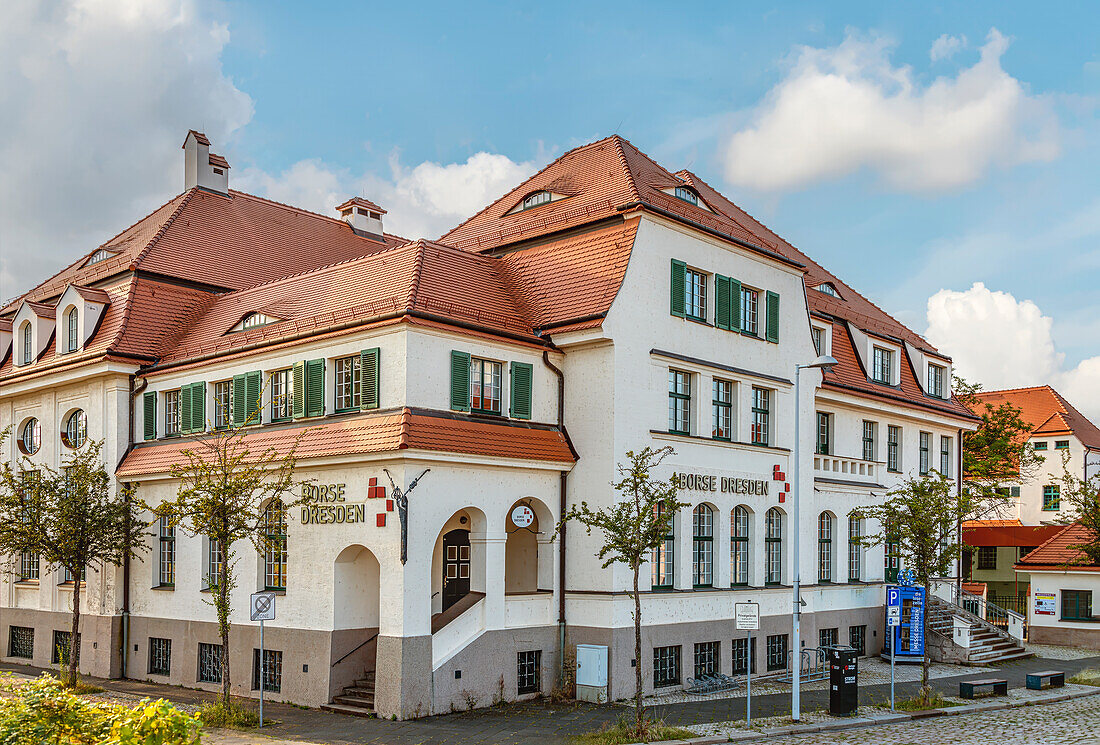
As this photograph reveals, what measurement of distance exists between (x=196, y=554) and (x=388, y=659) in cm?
794

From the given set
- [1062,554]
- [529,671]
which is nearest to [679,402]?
[529,671]

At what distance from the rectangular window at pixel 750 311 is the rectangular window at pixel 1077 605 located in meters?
17.7

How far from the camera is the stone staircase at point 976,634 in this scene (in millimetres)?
32656

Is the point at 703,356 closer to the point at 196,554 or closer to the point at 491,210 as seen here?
the point at 491,210

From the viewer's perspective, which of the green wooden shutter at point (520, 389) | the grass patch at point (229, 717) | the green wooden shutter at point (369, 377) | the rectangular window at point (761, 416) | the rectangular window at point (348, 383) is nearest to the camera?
the grass patch at point (229, 717)

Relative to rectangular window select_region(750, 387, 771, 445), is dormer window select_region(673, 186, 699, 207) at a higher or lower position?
higher

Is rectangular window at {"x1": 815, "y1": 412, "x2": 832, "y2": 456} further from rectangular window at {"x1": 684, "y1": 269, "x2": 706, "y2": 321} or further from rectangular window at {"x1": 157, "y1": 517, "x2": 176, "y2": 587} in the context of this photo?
rectangular window at {"x1": 157, "y1": 517, "x2": 176, "y2": 587}

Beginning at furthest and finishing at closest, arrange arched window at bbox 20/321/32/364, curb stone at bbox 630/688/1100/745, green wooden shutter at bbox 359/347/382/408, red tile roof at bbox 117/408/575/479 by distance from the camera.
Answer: arched window at bbox 20/321/32/364
green wooden shutter at bbox 359/347/382/408
red tile roof at bbox 117/408/575/479
curb stone at bbox 630/688/1100/745

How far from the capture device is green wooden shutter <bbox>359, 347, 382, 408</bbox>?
73.0 ft

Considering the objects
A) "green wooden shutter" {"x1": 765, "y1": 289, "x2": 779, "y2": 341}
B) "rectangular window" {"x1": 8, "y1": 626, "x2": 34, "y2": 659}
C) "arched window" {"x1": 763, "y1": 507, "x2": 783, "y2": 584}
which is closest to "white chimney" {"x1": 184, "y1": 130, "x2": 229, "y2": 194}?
"rectangular window" {"x1": 8, "y1": 626, "x2": 34, "y2": 659}

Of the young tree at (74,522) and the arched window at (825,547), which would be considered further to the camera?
the arched window at (825,547)

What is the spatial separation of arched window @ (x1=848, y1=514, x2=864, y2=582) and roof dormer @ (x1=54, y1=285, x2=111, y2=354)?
22403mm

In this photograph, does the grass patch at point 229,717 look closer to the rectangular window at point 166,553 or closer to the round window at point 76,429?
the rectangular window at point 166,553

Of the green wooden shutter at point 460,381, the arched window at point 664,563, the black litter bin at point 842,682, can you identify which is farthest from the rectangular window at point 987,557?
the green wooden shutter at point 460,381
